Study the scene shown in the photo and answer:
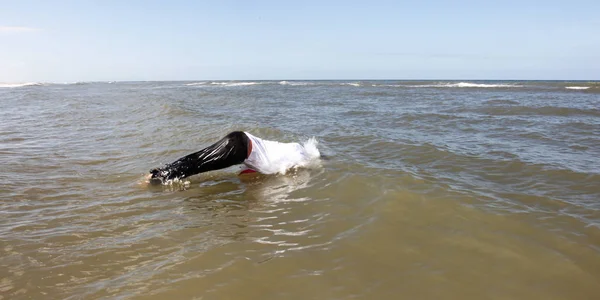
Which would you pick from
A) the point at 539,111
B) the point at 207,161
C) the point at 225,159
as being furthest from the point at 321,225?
the point at 539,111

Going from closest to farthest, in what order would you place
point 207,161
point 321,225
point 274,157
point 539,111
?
point 321,225 → point 207,161 → point 274,157 → point 539,111

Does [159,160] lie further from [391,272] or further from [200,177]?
[391,272]

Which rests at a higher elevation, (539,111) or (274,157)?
(539,111)

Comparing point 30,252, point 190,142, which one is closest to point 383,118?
point 190,142

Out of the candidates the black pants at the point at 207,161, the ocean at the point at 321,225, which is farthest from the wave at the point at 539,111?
the black pants at the point at 207,161

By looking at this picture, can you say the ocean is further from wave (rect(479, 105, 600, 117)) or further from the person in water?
wave (rect(479, 105, 600, 117))

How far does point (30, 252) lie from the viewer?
3.09 meters

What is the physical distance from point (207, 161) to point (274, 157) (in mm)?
1040

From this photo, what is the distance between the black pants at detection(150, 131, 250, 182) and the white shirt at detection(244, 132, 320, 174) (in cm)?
27

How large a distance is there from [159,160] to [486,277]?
18.7 ft

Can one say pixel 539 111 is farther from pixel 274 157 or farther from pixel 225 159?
pixel 225 159

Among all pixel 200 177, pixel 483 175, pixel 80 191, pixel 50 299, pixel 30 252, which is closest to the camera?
pixel 50 299

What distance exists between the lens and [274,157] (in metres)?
5.64

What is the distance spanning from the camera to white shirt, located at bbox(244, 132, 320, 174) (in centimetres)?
537
